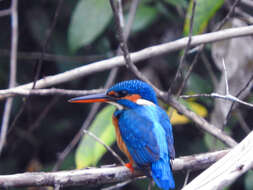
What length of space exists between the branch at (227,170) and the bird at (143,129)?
51cm

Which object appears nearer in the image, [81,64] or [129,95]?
[129,95]

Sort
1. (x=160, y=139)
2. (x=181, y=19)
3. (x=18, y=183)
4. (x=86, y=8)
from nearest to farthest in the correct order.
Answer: (x=18, y=183)
(x=160, y=139)
(x=86, y=8)
(x=181, y=19)

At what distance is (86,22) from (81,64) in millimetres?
450

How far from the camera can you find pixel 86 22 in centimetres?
289

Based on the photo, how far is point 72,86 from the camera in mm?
3414

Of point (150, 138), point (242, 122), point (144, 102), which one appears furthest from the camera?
point (242, 122)

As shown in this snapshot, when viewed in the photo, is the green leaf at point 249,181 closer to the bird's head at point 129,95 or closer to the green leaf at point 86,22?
the bird's head at point 129,95

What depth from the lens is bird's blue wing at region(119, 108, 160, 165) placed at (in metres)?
2.12

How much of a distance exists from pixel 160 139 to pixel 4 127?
892 millimetres

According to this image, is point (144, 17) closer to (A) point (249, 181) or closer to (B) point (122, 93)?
(B) point (122, 93)

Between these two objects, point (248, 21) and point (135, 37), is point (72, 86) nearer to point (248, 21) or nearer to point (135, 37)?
point (135, 37)

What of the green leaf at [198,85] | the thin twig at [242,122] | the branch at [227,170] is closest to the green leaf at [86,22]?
the green leaf at [198,85]

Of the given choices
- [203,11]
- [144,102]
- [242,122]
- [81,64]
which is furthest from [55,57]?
[242,122]

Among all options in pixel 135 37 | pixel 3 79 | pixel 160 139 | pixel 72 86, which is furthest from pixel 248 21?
pixel 3 79
